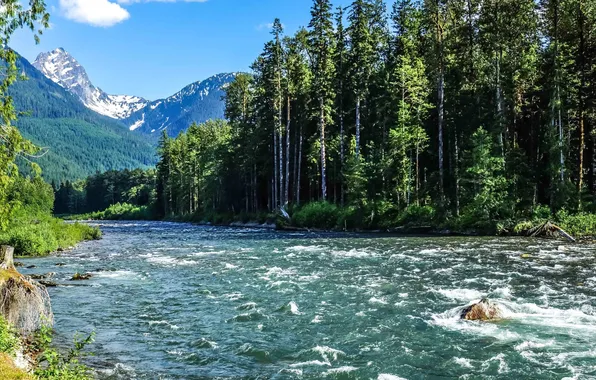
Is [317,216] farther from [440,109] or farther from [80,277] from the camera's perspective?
[80,277]

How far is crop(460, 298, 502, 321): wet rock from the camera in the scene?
42.7 ft

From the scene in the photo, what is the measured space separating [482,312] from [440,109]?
33.2 m

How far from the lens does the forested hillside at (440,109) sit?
37.3 metres

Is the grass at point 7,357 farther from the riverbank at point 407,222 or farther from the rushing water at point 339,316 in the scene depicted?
the riverbank at point 407,222

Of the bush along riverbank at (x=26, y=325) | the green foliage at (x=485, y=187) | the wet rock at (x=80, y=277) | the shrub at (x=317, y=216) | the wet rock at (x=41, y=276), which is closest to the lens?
the bush along riverbank at (x=26, y=325)

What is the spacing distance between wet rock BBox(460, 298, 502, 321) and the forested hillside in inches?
979

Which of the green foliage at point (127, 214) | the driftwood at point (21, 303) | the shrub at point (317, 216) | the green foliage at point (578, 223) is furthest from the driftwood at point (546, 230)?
the green foliage at point (127, 214)

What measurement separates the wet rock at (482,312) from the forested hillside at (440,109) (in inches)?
979

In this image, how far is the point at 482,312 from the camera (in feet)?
43.1

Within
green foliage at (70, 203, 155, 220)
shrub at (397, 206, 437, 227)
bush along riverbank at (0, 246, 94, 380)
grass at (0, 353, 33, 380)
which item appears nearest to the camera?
grass at (0, 353, 33, 380)

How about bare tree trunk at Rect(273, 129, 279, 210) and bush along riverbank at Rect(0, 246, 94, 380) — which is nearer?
bush along riverbank at Rect(0, 246, 94, 380)

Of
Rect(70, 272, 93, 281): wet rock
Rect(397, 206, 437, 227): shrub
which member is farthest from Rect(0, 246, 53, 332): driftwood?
Rect(397, 206, 437, 227): shrub

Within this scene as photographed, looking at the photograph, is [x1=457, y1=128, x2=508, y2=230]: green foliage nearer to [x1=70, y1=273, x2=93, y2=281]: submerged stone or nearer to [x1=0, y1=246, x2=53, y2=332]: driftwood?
[x1=70, y1=273, x2=93, y2=281]: submerged stone

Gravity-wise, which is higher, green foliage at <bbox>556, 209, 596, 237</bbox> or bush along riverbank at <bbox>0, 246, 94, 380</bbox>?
green foliage at <bbox>556, 209, 596, 237</bbox>
